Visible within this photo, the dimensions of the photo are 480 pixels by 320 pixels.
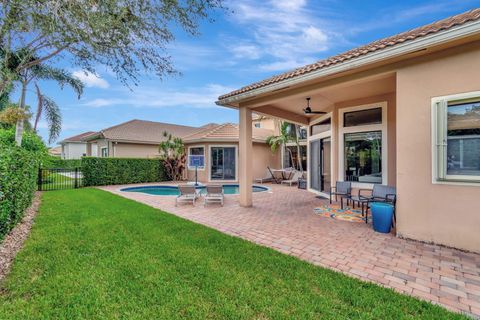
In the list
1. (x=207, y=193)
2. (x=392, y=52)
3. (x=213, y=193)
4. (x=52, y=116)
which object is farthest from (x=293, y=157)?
(x=52, y=116)

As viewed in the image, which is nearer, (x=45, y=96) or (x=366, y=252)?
(x=366, y=252)

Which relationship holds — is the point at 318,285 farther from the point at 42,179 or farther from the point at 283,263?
the point at 42,179

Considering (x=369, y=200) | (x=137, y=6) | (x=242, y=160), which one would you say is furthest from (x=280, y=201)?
(x=137, y=6)

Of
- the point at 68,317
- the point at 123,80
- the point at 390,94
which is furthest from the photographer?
the point at 390,94

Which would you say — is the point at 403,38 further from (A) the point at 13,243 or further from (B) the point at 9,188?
(A) the point at 13,243

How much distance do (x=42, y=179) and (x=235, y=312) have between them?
52.9 feet

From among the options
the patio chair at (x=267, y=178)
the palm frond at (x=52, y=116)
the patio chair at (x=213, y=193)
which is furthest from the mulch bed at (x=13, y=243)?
the patio chair at (x=267, y=178)

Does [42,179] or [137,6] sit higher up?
[137,6]

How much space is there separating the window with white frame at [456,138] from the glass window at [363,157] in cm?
387

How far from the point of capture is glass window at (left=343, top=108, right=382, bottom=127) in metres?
8.85

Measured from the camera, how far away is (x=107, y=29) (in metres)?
5.35

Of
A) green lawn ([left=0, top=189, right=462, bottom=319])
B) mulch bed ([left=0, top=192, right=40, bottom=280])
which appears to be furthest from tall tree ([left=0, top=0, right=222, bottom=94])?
green lawn ([left=0, top=189, right=462, bottom=319])

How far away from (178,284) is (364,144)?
861 cm

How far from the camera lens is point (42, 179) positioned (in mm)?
13953
